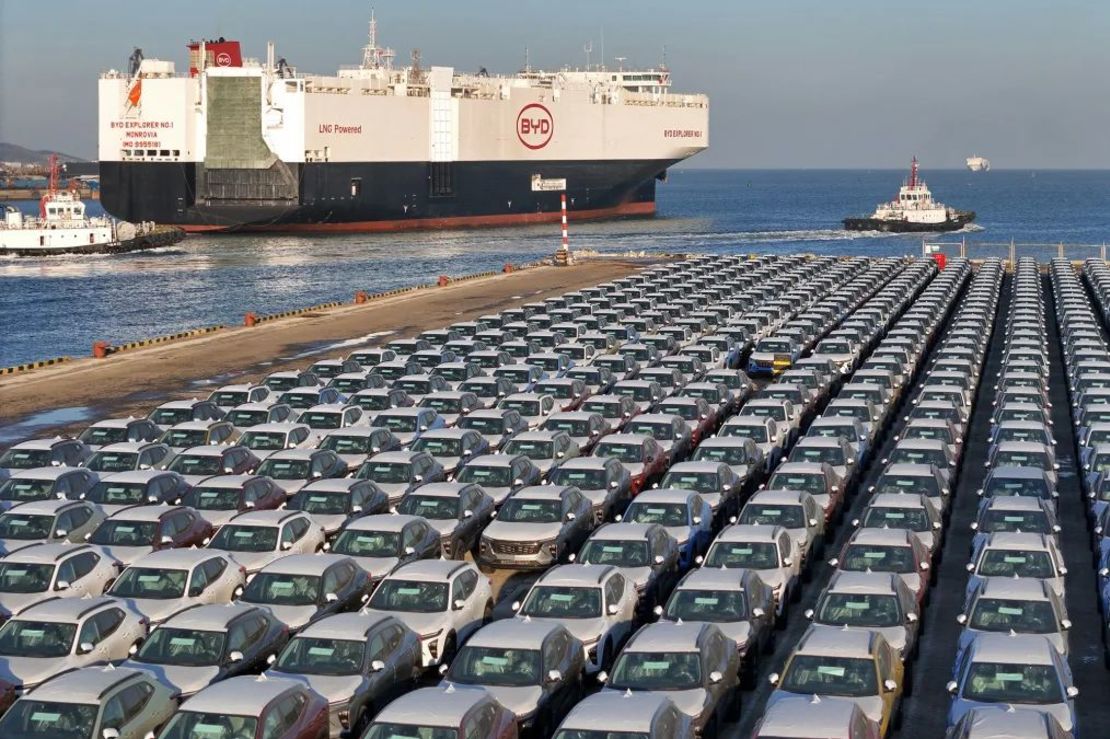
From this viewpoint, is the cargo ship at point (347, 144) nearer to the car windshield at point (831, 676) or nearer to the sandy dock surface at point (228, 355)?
the sandy dock surface at point (228, 355)

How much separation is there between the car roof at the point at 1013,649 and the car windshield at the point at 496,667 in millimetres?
3878

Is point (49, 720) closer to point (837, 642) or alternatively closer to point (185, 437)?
point (837, 642)

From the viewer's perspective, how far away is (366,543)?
66.3ft

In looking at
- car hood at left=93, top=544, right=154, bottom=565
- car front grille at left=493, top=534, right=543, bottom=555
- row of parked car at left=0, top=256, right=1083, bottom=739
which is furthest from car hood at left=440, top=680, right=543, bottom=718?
car hood at left=93, top=544, right=154, bottom=565

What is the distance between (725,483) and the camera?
24.0 metres

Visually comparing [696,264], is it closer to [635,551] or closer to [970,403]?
[970,403]

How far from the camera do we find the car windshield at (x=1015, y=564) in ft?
61.3

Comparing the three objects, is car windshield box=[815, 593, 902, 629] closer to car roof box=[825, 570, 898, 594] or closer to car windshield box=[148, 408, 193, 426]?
car roof box=[825, 570, 898, 594]

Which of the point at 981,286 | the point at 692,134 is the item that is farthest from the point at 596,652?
the point at 692,134

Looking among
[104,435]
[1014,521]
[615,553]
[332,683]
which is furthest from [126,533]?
[1014,521]

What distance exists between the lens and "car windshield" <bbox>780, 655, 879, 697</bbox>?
578 inches

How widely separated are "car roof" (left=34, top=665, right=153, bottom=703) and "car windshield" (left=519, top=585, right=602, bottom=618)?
432cm

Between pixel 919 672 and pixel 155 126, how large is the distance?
116278 millimetres

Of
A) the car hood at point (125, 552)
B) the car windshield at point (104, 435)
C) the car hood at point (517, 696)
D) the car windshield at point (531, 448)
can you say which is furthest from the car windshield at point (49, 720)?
the car windshield at point (104, 435)
